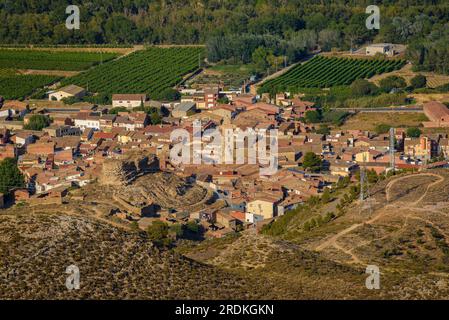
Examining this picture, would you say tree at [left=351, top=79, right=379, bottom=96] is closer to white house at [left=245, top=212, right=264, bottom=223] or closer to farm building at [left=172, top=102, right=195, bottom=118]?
farm building at [left=172, top=102, right=195, bottom=118]

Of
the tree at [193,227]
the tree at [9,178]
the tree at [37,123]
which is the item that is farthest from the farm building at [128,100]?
the tree at [193,227]

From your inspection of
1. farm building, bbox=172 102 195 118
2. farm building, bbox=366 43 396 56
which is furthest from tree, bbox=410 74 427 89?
farm building, bbox=172 102 195 118

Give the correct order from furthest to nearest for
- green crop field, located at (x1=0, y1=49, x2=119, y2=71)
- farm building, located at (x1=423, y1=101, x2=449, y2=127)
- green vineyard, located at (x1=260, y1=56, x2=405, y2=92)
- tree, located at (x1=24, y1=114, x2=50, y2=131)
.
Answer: green crop field, located at (x1=0, y1=49, x2=119, y2=71)
green vineyard, located at (x1=260, y1=56, x2=405, y2=92)
tree, located at (x1=24, y1=114, x2=50, y2=131)
farm building, located at (x1=423, y1=101, x2=449, y2=127)

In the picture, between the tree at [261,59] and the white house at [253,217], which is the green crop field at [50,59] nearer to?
the tree at [261,59]

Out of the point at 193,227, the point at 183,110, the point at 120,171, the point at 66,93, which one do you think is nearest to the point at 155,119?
the point at 183,110

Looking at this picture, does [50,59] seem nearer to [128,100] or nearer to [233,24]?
[233,24]

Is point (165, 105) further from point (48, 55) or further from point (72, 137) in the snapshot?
point (48, 55)

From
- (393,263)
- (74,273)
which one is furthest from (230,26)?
(74,273)
